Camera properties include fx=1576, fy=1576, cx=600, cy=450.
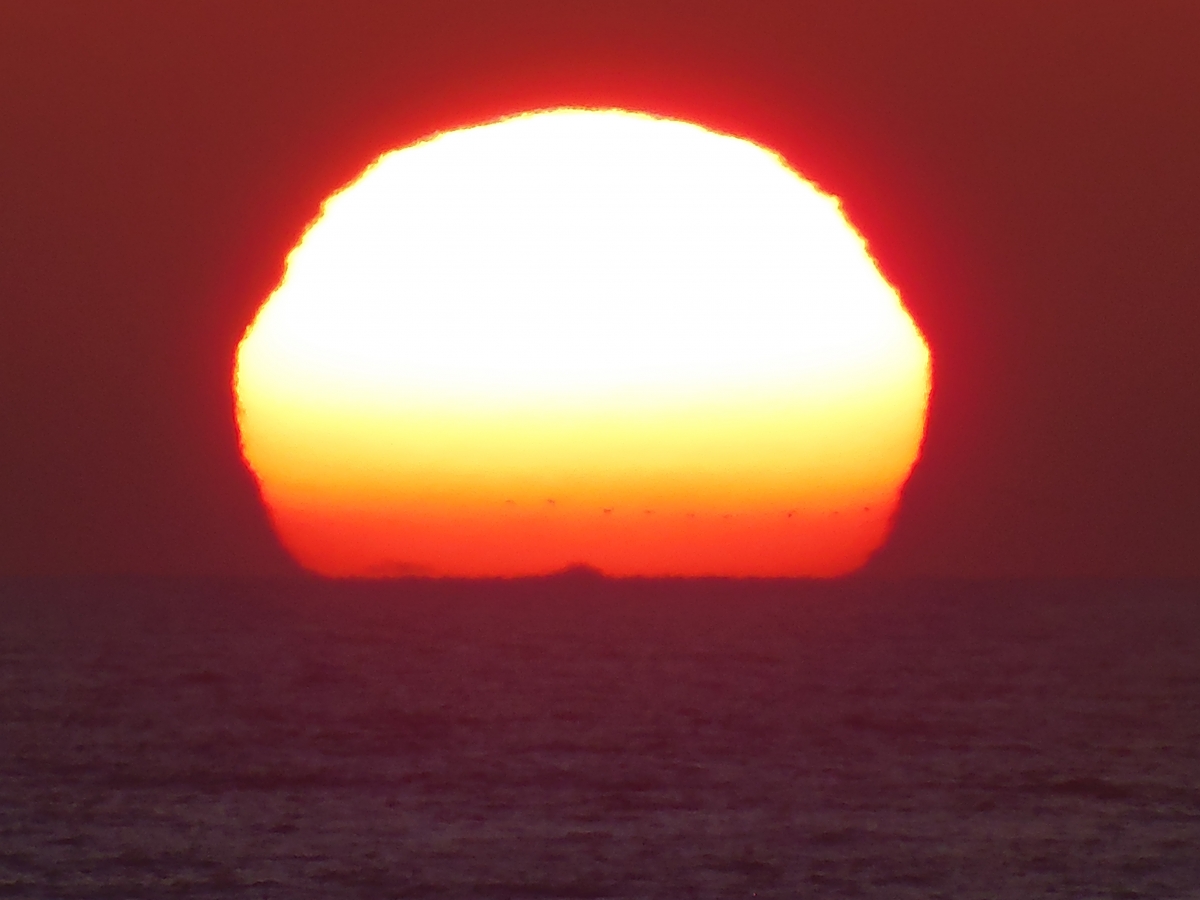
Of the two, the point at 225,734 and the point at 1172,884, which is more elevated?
the point at 225,734

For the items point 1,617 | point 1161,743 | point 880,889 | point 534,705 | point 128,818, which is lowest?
point 880,889

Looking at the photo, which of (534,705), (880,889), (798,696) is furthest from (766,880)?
(798,696)

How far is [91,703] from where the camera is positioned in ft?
181

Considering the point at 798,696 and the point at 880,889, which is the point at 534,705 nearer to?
the point at 798,696

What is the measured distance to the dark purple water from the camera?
25.4m

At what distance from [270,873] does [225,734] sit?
21.8 m

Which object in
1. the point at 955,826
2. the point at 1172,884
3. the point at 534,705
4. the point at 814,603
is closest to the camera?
the point at 1172,884

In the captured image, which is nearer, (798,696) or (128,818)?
(128,818)

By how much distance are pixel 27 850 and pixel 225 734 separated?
1982cm

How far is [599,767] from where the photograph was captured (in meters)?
37.7

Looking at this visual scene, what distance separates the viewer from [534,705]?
53.7 meters

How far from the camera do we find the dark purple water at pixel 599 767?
25359 millimetres

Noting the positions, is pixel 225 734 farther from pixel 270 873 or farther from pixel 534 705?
pixel 270 873

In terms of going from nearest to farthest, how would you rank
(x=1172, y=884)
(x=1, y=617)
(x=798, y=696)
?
(x=1172, y=884) → (x=798, y=696) → (x=1, y=617)
